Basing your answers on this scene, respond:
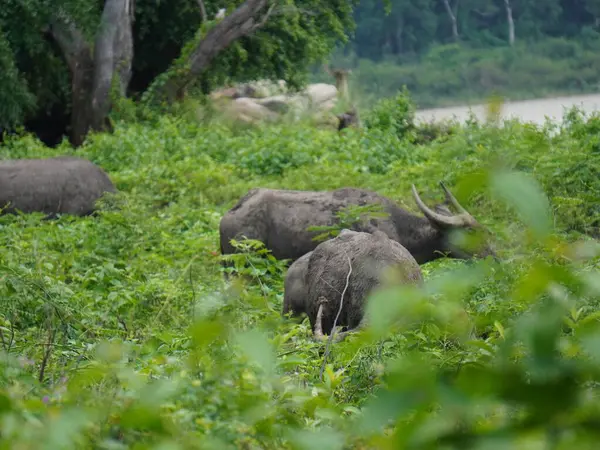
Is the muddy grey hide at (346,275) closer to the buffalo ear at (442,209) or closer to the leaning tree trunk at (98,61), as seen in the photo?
the buffalo ear at (442,209)

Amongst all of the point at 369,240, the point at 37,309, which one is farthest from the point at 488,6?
the point at 37,309

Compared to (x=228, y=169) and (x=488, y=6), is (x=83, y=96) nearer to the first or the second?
(x=228, y=169)

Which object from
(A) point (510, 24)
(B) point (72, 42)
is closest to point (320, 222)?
(B) point (72, 42)

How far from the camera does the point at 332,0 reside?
22.5 metres

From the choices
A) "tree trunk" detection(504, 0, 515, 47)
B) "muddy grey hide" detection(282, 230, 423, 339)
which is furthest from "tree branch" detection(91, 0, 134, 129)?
"muddy grey hide" detection(282, 230, 423, 339)

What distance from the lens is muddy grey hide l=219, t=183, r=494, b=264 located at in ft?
28.9

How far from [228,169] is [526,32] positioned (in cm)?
1246

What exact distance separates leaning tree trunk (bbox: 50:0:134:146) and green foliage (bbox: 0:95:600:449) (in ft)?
11.1

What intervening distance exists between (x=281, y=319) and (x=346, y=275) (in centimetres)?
218

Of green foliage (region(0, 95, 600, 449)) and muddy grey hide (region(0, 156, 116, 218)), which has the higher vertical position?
green foliage (region(0, 95, 600, 449))

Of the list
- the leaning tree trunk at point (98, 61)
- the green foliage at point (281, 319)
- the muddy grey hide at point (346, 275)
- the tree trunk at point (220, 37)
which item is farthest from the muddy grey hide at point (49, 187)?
the tree trunk at point (220, 37)

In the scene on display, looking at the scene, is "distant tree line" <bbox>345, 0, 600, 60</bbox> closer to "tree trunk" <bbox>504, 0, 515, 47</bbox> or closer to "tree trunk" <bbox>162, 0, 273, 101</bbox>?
"tree trunk" <bbox>504, 0, 515, 47</bbox>

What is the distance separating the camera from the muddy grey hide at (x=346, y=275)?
254 inches

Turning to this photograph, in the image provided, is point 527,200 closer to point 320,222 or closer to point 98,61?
point 320,222
